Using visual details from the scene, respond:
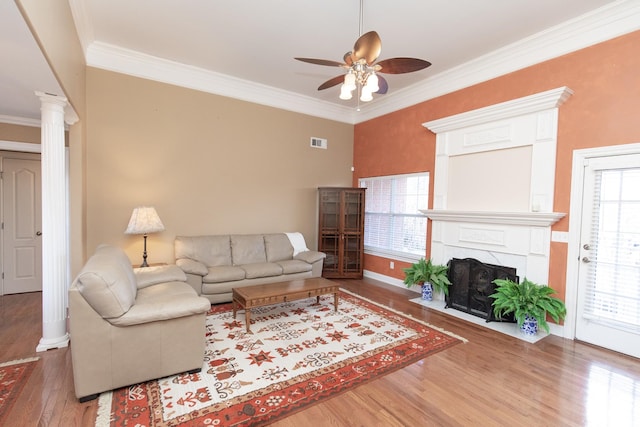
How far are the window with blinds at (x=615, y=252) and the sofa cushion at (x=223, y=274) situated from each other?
4.25m

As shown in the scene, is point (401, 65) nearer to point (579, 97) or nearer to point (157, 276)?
point (579, 97)

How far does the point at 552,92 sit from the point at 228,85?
455cm

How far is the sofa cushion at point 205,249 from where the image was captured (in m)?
4.46

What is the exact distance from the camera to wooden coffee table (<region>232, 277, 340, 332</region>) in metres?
3.35

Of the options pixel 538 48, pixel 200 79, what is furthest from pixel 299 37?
pixel 538 48

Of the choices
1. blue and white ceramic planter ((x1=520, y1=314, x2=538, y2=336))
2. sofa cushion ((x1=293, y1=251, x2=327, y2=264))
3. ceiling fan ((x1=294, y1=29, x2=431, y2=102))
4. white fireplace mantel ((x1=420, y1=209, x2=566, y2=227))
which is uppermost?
ceiling fan ((x1=294, y1=29, x2=431, y2=102))

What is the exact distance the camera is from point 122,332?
2.22 metres

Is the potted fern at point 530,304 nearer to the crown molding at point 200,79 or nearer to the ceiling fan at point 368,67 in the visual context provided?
the ceiling fan at point 368,67

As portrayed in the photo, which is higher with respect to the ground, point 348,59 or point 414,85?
point 414,85

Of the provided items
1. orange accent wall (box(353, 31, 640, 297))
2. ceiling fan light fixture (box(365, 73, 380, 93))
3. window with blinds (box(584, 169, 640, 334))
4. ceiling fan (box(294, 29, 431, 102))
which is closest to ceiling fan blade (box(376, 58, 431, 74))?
ceiling fan (box(294, 29, 431, 102))

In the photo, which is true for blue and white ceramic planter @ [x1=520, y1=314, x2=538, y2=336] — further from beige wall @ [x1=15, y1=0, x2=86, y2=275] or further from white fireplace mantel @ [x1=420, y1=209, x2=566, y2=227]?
beige wall @ [x1=15, y1=0, x2=86, y2=275]

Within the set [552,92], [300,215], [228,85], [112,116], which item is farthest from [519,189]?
[112,116]

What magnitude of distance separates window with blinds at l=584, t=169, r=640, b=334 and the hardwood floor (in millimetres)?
436

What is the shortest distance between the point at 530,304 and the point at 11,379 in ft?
16.4
